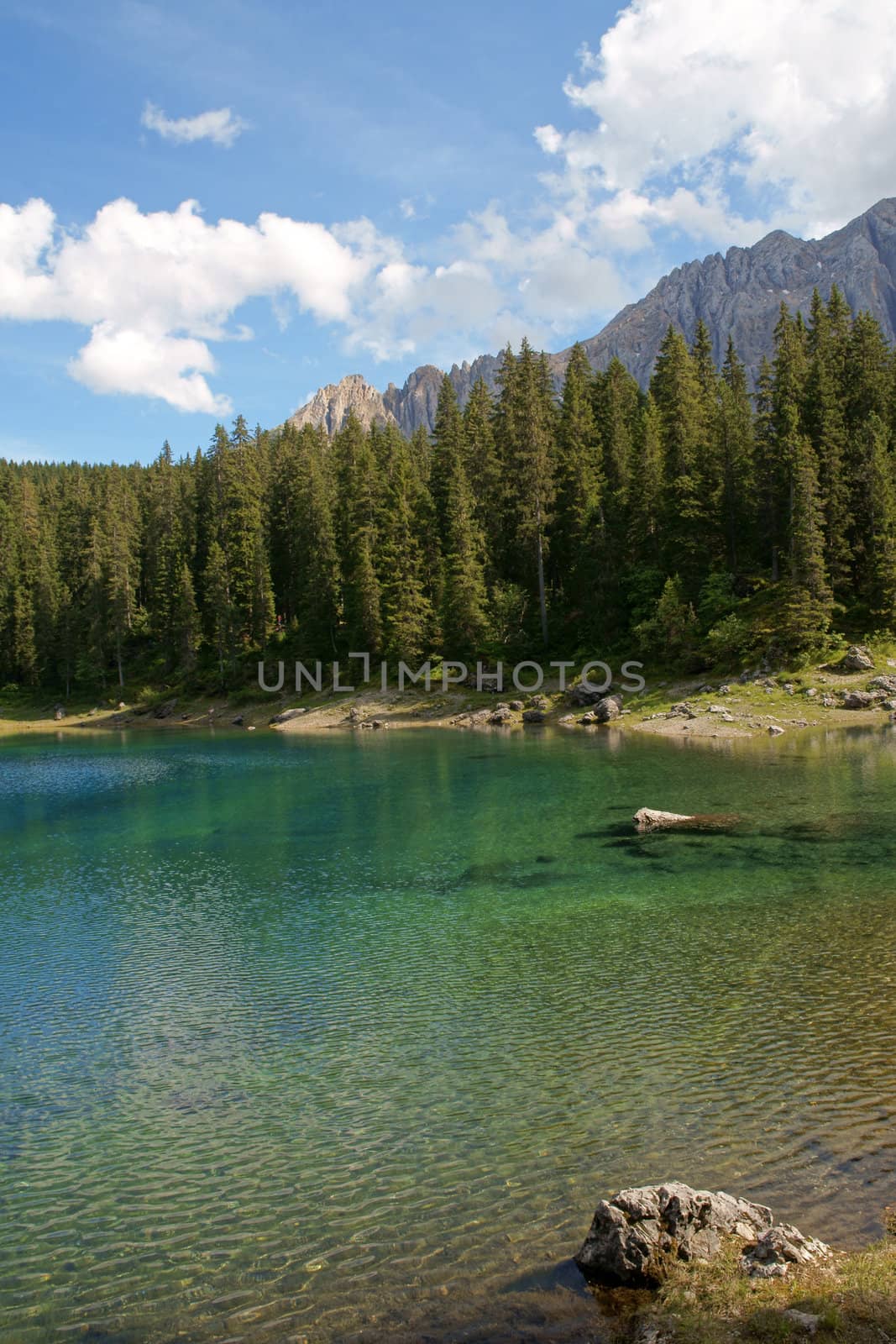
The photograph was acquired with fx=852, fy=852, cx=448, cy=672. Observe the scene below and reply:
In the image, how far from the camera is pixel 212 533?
93.6 metres

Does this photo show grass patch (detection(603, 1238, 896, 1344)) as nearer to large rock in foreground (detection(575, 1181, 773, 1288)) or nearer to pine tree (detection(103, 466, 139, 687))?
large rock in foreground (detection(575, 1181, 773, 1288))

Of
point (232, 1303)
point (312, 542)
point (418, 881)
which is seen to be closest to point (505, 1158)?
point (232, 1303)

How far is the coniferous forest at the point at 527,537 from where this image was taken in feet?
206

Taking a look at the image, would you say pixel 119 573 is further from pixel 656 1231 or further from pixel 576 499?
pixel 656 1231

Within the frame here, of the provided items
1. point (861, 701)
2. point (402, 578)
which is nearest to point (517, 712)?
point (402, 578)

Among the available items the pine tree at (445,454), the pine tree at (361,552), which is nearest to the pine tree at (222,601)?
the pine tree at (361,552)

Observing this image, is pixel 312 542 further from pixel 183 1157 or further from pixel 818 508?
pixel 183 1157

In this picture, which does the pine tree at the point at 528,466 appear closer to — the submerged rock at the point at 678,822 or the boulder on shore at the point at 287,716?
the boulder on shore at the point at 287,716

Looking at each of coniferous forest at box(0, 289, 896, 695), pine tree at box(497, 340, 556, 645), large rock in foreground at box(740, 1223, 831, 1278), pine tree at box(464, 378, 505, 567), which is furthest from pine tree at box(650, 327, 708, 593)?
large rock in foreground at box(740, 1223, 831, 1278)

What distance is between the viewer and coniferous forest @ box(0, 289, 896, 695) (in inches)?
2472

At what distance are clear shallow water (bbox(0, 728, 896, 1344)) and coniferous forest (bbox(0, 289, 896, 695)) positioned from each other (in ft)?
124

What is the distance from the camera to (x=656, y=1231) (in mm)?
7973

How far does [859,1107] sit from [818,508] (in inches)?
2219

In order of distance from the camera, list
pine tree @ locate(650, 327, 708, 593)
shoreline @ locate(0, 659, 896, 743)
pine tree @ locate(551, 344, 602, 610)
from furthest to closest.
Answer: pine tree @ locate(551, 344, 602, 610) → pine tree @ locate(650, 327, 708, 593) → shoreline @ locate(0, 659, 896, 743)
